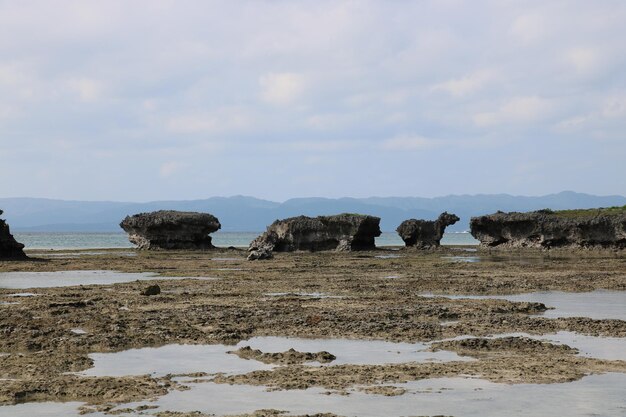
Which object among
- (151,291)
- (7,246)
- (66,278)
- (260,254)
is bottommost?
(66,278)

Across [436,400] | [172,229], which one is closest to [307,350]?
[436,400]

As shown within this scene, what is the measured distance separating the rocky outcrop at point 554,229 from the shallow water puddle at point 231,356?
51453 millimetres

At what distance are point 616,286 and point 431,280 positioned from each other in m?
7.09

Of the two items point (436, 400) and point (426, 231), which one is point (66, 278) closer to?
point (436, 400)

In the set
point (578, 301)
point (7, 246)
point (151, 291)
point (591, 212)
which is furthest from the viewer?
point (591, 212)

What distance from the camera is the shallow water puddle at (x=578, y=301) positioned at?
20.7 m

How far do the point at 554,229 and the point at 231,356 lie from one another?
57033mm

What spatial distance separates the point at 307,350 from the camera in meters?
15.3

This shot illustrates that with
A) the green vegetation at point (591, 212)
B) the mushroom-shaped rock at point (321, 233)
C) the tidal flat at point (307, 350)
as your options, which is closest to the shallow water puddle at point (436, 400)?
the tidal flat at point (307, 350)

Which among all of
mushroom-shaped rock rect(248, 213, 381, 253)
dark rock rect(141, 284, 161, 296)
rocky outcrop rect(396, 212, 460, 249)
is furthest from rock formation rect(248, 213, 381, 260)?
dark rock rect(141, 284, 161, 296)

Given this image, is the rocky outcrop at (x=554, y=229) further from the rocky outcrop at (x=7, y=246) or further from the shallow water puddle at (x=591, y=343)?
the shallow water puddle at (x=591, y=343)

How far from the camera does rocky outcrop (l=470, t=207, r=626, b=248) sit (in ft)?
208

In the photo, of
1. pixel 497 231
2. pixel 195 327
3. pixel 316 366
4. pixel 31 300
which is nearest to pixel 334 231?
pixel 497 231

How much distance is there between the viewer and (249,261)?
5219 cm
